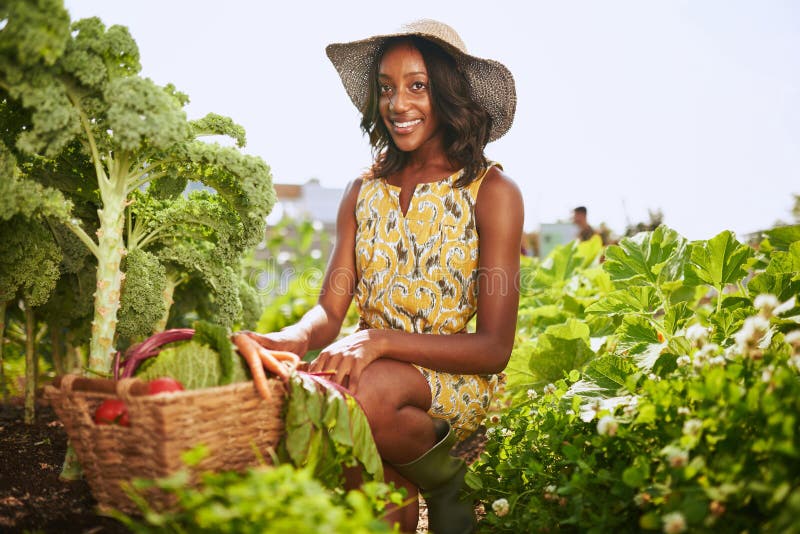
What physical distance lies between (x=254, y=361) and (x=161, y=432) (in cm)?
29

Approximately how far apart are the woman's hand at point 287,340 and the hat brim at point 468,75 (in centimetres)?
113

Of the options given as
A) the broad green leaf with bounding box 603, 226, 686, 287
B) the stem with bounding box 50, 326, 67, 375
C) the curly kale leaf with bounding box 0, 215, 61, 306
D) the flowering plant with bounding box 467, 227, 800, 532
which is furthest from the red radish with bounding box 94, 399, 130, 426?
the broad green leaf with bounding box 603, 226, 686, 287

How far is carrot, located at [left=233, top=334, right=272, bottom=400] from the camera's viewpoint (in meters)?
1.59

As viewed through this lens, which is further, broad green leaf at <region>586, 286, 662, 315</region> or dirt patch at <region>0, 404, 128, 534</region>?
broad green leaf at <region>586, 286, 662, 315</region>

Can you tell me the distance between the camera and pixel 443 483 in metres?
2.28

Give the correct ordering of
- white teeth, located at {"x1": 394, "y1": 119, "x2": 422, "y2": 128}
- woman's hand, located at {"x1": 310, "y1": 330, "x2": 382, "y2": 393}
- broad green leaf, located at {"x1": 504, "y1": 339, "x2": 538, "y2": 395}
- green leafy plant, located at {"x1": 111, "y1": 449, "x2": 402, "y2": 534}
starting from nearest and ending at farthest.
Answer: green leafy plant, located at {"x1": 111, "y1": 449, "x2": 402, "y2": 534}
woman's hand, located at {"x1": 310, "y1": 330, "x2": 382, "y2": 393}
white teeth, located at {"x1": 394, "y1": 119, "x2": 422, "y2": 128}
broad green leaf, located at {"x1": 504, "y1": 339, "x2": 538, "y2": 395}

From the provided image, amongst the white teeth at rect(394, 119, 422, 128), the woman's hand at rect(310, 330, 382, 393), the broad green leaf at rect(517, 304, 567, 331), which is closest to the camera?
the woman's hand at rect(310, 330, 382, 393)

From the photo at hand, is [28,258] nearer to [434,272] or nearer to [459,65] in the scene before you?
[434,272]

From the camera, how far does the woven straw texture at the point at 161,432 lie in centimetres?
142

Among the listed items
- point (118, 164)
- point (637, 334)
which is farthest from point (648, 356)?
point (118, 164)

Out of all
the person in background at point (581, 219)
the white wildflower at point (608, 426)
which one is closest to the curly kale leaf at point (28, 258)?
the white wildflower at point (608, 426)

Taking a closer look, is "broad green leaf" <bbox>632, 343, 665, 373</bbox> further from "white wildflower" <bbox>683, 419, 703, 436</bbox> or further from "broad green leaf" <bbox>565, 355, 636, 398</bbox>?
"white wildflower" <bbox>683, 419, 703, 436</bbox>

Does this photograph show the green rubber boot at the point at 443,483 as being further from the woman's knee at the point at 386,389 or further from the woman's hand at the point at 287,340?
the woman's hand at the point at 287,340

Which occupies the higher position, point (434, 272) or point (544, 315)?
point (434, 272)
